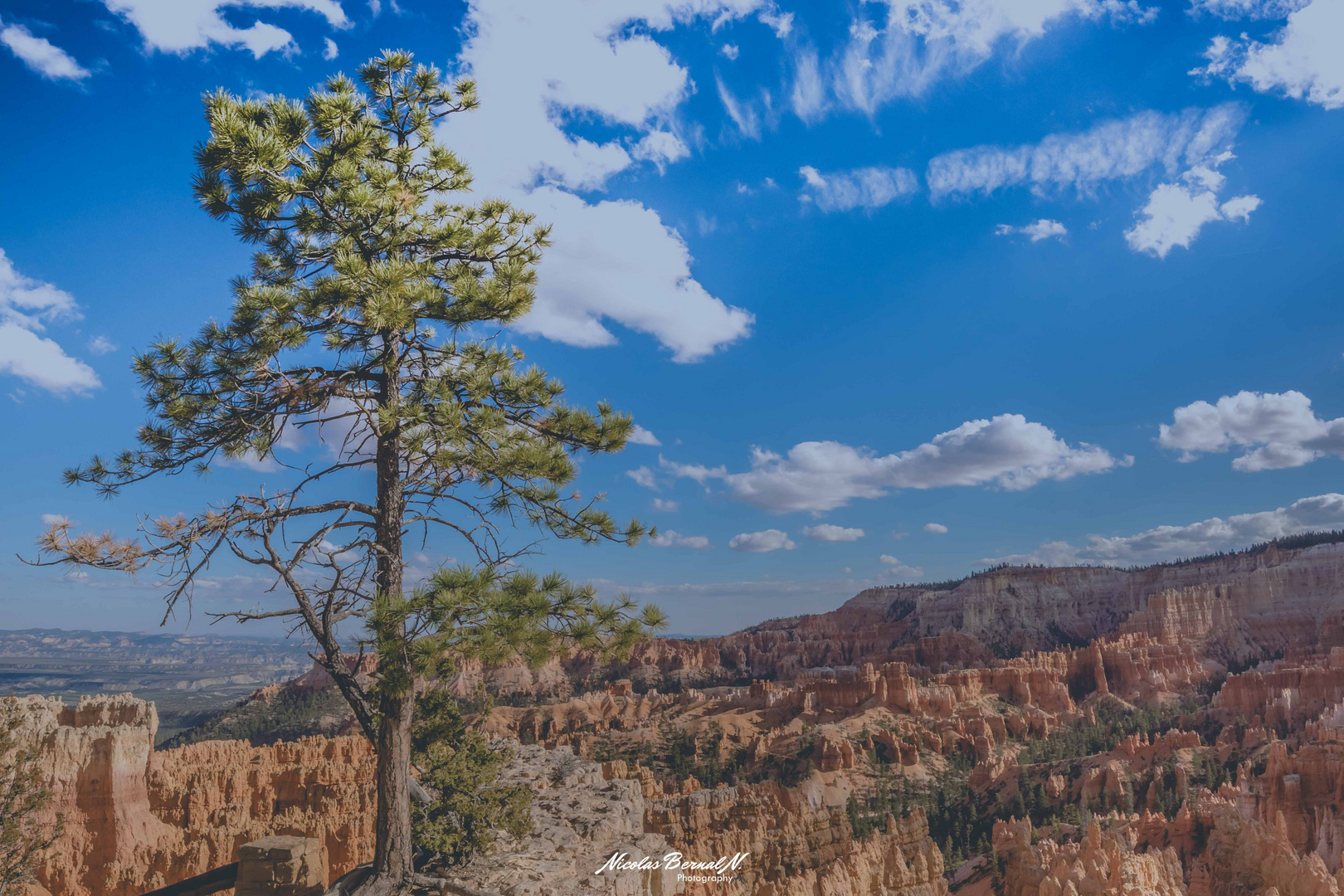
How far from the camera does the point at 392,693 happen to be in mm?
7695

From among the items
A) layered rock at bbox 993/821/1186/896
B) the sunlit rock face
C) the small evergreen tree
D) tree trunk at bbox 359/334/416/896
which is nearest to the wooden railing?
tree trunk at bbox 359/334/416/896

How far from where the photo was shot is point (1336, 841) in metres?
32.3

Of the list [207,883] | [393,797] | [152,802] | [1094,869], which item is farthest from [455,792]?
[152,802]

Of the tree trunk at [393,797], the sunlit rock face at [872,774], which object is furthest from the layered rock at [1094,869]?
the tree trunk at [393,797]

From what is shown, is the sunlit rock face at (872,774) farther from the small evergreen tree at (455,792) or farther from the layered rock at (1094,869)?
the small evergreen tree at (455,792)

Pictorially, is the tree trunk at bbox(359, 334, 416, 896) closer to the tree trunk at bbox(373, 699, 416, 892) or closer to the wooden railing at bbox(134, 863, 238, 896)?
the tree trunk at bbox(373, 699, 416, 892)

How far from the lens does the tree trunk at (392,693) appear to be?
773cm

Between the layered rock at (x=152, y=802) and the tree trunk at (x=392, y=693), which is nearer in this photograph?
the tree trunk at (x=392, y=693)

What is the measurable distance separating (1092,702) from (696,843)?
68.2 m

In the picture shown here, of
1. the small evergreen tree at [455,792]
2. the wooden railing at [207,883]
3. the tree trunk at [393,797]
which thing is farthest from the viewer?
the small evergreen tree at [455,792]

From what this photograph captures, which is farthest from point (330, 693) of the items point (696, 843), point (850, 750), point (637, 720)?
point (696, 843)

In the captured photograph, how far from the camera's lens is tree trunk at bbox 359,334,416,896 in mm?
7727

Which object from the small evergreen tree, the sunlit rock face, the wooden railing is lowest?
the sunlit rock face

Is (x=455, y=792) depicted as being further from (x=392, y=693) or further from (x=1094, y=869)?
(x=1094, y=869)
